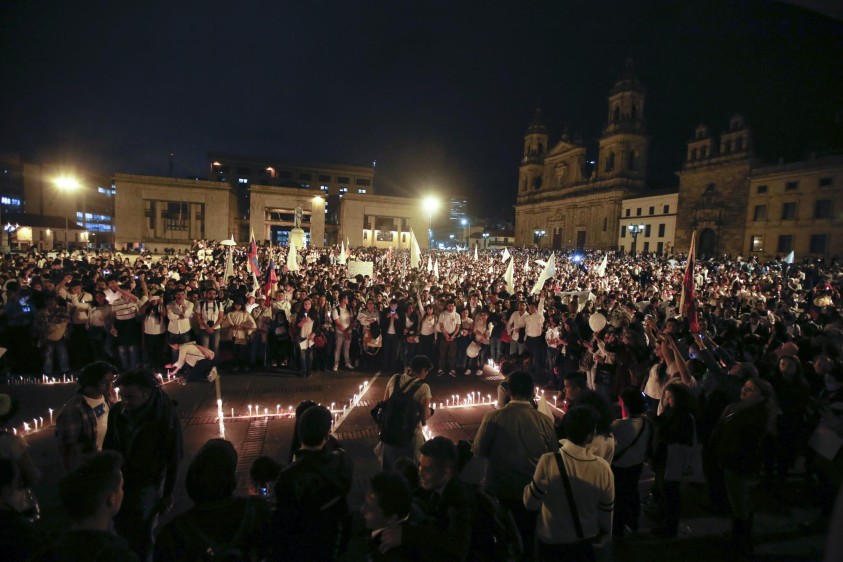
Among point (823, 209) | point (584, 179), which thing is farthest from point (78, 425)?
point (584, 179)

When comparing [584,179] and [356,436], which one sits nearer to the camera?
[356,436]

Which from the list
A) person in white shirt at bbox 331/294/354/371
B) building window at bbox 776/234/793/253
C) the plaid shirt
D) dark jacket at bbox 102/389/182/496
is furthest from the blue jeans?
building window at bbox 776/234/793/253

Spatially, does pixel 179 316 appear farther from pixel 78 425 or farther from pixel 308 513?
pixel 308 513

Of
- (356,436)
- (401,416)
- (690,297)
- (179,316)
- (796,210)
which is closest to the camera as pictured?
(401,416)

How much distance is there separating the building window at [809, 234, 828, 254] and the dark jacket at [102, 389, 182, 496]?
167 ft

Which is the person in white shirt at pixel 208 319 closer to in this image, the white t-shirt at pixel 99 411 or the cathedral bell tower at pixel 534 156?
the white t-shirt at pixel 99 411

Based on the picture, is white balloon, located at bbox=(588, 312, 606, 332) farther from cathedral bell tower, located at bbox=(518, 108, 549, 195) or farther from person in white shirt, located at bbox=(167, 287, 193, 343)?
cathedral bell tower, located at bbox=(518, 108, 549, 195)

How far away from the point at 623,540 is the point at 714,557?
0.73 meters

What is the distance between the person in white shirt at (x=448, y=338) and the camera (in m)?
9.56

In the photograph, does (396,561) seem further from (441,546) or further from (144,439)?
(144,439)

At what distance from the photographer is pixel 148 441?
3.33m

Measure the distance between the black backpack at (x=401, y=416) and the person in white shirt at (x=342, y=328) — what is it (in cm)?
556

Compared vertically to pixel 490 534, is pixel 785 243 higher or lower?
higher

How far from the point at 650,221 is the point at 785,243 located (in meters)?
16.0
